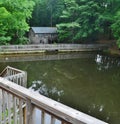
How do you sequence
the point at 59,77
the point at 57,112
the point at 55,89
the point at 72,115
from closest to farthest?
the point at 72,115, the point at 57,112, the point at 55,89, the point at 59,77

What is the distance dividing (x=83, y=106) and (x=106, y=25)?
1909 centimetres

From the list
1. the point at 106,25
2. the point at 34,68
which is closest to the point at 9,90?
the point at 34,68

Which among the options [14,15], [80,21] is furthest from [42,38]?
[14,15]

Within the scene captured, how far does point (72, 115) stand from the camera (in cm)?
162

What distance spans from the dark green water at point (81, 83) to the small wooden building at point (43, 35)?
30.5 feet

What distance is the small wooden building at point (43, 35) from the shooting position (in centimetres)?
2805

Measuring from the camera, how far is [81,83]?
40.5 feet

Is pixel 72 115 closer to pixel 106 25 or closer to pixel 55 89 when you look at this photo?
pixel 55 89

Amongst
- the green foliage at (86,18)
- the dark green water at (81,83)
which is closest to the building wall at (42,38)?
the green foliage at (86,18)

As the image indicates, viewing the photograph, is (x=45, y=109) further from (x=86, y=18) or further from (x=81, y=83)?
(x=86, y=18)

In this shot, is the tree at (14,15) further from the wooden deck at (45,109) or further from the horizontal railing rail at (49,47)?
the wooden deck at (45,109)

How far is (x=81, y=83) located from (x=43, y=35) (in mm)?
16827

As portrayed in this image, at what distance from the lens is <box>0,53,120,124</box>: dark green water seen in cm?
896

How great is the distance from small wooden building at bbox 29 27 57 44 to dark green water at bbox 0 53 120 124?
9.31m
